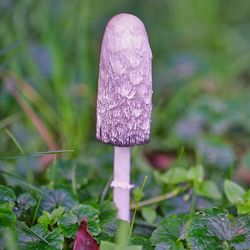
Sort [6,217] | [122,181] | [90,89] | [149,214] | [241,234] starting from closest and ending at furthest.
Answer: [6,217] < [241,234] < [122,181] < [149,214] < [90,89]

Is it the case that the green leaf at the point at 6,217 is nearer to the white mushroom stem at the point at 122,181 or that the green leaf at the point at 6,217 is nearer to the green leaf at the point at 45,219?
the green leaf at the point at 45,219

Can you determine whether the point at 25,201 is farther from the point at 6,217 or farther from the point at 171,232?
the point at 171,232

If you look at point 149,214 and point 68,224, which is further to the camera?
point 149,214

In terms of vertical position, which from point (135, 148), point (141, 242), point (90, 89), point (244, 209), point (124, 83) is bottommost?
point (141, 242)

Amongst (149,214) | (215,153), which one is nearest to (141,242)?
(149,214)

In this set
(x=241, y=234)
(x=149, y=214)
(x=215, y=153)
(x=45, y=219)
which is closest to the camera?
→ (x=241, y=234)

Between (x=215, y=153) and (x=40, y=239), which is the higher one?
(x=215, y=153)

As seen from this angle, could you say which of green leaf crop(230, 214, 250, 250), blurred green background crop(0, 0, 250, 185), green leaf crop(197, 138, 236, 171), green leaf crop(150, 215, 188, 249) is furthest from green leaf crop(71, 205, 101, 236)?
green leaf crop(197, 138, 236, 171)

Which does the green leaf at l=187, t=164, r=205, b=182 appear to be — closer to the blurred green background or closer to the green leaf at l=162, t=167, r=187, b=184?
the green leaf at l=162, t=167, r=187, b=184
